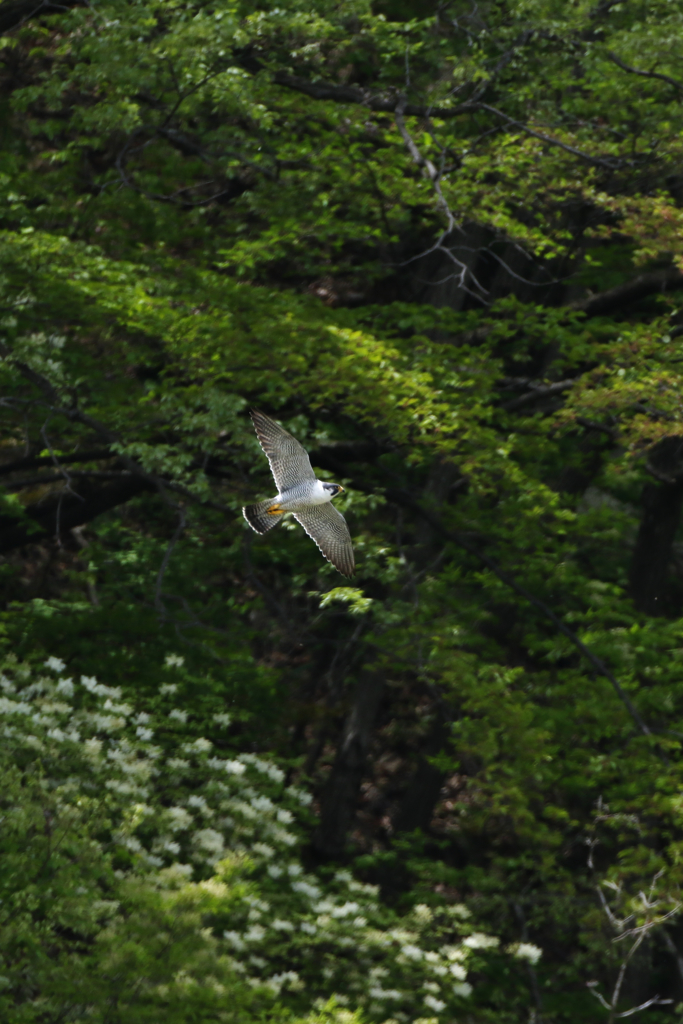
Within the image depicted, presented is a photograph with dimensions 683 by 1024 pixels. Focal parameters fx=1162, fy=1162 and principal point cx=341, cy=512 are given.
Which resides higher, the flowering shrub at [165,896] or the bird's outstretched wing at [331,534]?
the bird's outstretched wing at [331,534]

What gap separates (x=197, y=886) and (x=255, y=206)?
636 centimetres

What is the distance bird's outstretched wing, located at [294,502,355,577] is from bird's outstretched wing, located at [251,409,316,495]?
0.31m

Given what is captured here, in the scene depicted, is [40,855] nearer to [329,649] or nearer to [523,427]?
[523,427]

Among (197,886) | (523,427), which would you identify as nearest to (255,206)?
(523,427)

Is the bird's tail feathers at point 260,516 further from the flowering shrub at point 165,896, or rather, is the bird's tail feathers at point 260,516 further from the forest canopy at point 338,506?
the flowering shrub at point 165,896

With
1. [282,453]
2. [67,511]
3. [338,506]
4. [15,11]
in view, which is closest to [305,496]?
[282,453]

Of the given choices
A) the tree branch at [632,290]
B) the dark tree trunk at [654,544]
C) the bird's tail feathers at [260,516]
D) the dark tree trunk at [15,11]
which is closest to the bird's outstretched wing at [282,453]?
the bird's tail feathers at [260,516]

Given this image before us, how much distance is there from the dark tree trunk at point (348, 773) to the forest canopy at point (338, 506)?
0.03 meters

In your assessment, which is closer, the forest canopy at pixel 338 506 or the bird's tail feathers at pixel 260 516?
the bird's tail feathers at pixel 260 516

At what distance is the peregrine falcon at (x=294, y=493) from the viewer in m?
6.27

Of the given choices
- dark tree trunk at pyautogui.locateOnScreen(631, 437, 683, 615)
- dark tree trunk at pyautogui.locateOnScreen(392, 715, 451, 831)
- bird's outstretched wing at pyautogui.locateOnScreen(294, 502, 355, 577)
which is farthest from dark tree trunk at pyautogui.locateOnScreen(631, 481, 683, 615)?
bird's outstretched wing at pyautogui.locateOnScreen(294, 502, 355, 577)

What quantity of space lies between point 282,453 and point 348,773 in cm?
523

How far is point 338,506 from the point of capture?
7.76 m

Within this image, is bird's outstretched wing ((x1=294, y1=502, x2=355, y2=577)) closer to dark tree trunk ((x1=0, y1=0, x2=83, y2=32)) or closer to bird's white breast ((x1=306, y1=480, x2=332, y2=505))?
bird's white breast ((x1=306, y1=480, x2=332, y2=505))
